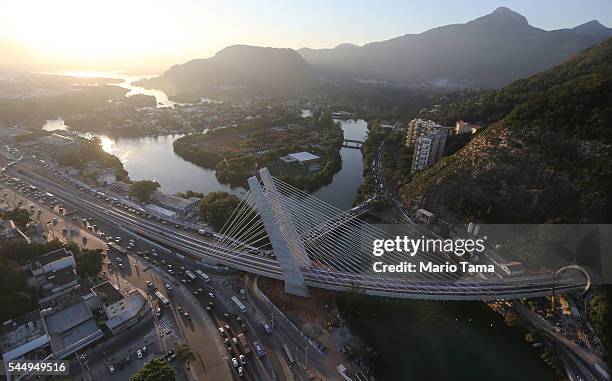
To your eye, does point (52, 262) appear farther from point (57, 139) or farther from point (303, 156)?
point (57, 139)

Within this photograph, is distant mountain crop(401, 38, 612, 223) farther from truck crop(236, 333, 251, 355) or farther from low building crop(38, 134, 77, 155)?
low building crop(38, 134, 77, 155)

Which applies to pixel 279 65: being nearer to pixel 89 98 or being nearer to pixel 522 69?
pixel 89 98

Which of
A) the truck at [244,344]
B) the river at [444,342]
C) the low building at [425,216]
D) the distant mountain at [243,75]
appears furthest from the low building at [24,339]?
the distant mountain at [243,75]

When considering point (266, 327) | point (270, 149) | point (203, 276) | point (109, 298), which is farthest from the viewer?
point (270, 149)

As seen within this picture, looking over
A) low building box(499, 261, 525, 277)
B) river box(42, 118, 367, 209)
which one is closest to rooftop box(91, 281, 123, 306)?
river box(42, 118, 367, 209)

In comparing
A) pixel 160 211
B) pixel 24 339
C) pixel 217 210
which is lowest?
pixel 24 339

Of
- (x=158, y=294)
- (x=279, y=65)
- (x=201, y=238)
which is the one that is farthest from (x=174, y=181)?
(x=279, y=65)

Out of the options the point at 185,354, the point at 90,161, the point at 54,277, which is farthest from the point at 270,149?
the point at 185,354
